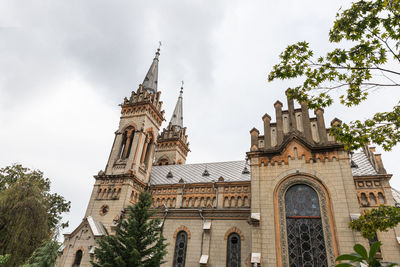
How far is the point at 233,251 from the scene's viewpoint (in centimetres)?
1789

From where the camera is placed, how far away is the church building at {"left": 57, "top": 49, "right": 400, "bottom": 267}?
1381 cm

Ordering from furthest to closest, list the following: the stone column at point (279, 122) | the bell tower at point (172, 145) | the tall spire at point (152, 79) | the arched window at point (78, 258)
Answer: the bell tower at point (172, 145), the tall spire at point (152, 79), the arched window at point (78, 258), the stone column at point (279, 122)

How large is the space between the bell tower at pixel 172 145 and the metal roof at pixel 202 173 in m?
6.70

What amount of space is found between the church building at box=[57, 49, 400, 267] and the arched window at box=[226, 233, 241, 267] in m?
0.07

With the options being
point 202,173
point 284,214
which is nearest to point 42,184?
point 202,173

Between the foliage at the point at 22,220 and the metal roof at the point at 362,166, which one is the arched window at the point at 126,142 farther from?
the metal roof at the point at 362,166

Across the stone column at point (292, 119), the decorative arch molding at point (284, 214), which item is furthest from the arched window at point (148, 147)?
the decorative arch molding at point (284, 214)

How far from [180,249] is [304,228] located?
987 centimetres

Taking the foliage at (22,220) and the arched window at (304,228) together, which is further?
the foliage at (22,220)

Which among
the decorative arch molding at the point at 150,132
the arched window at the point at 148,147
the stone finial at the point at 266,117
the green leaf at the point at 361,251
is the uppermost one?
the decorative arch molding at the point at 150,132

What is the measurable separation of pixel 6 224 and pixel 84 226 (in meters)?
5.60

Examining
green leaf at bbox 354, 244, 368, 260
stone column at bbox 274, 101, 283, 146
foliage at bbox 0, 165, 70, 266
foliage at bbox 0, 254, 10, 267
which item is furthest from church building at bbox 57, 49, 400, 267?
green leaf at bbox 354, 244, 368, 260

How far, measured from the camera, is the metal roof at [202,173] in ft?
83.0

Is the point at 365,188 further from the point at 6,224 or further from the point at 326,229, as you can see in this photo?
the point at 6,224
